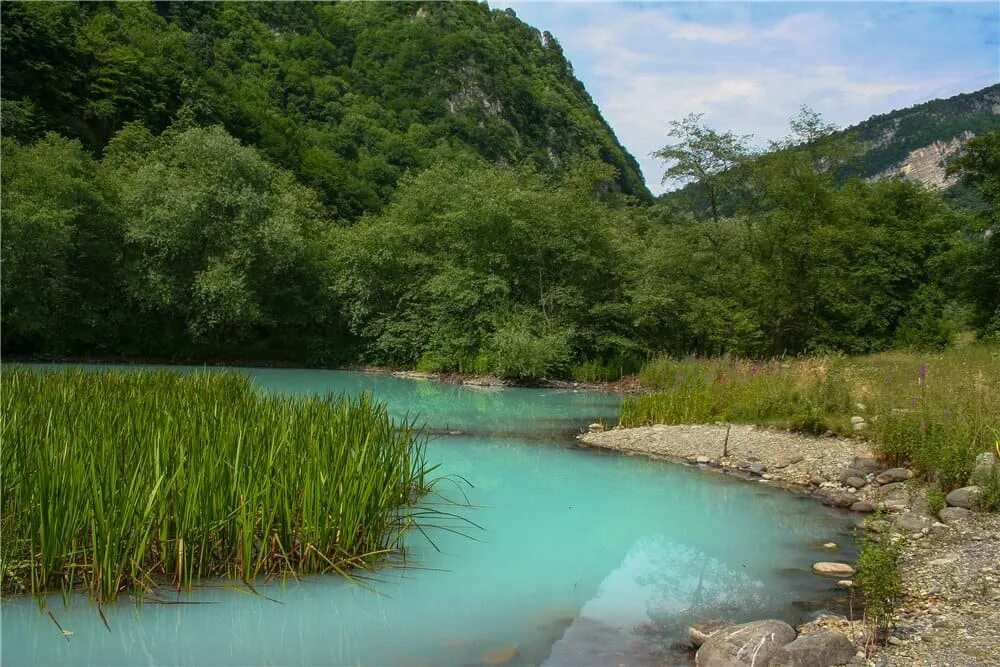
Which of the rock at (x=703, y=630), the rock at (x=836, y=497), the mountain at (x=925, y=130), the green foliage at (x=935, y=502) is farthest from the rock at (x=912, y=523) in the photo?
the mountain at (x=925, y=130)

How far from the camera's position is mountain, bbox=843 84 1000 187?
66.1 m

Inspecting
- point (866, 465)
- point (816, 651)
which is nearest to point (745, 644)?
point (816, 651)

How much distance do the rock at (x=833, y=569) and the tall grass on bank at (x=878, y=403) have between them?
240 cm

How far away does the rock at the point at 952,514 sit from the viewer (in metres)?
7.11

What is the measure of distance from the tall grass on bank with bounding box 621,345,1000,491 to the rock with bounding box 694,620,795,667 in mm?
4602

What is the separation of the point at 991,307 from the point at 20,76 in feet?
139

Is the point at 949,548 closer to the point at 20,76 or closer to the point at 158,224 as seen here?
the point at 158,224

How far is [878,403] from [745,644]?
311 inches

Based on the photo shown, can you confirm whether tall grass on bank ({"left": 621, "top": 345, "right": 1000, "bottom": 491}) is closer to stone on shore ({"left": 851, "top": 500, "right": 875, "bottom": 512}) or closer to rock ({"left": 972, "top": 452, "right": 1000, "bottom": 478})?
rock ({"left": 972, "top": 452, "right": 1000, "bottom": 478})

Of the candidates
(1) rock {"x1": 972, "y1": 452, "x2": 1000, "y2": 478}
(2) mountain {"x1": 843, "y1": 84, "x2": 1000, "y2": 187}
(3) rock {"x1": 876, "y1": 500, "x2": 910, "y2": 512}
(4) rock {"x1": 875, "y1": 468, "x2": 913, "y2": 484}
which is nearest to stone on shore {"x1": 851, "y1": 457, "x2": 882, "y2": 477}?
(4) rock {"x1": 875, "y1": 468, "x2": 913, "y2": 484}

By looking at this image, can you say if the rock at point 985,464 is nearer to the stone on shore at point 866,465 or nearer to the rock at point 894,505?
the rock at point 894,505

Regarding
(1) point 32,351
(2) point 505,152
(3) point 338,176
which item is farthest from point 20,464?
(2) point 505,152

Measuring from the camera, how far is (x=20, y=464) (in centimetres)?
494

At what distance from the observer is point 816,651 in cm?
409
